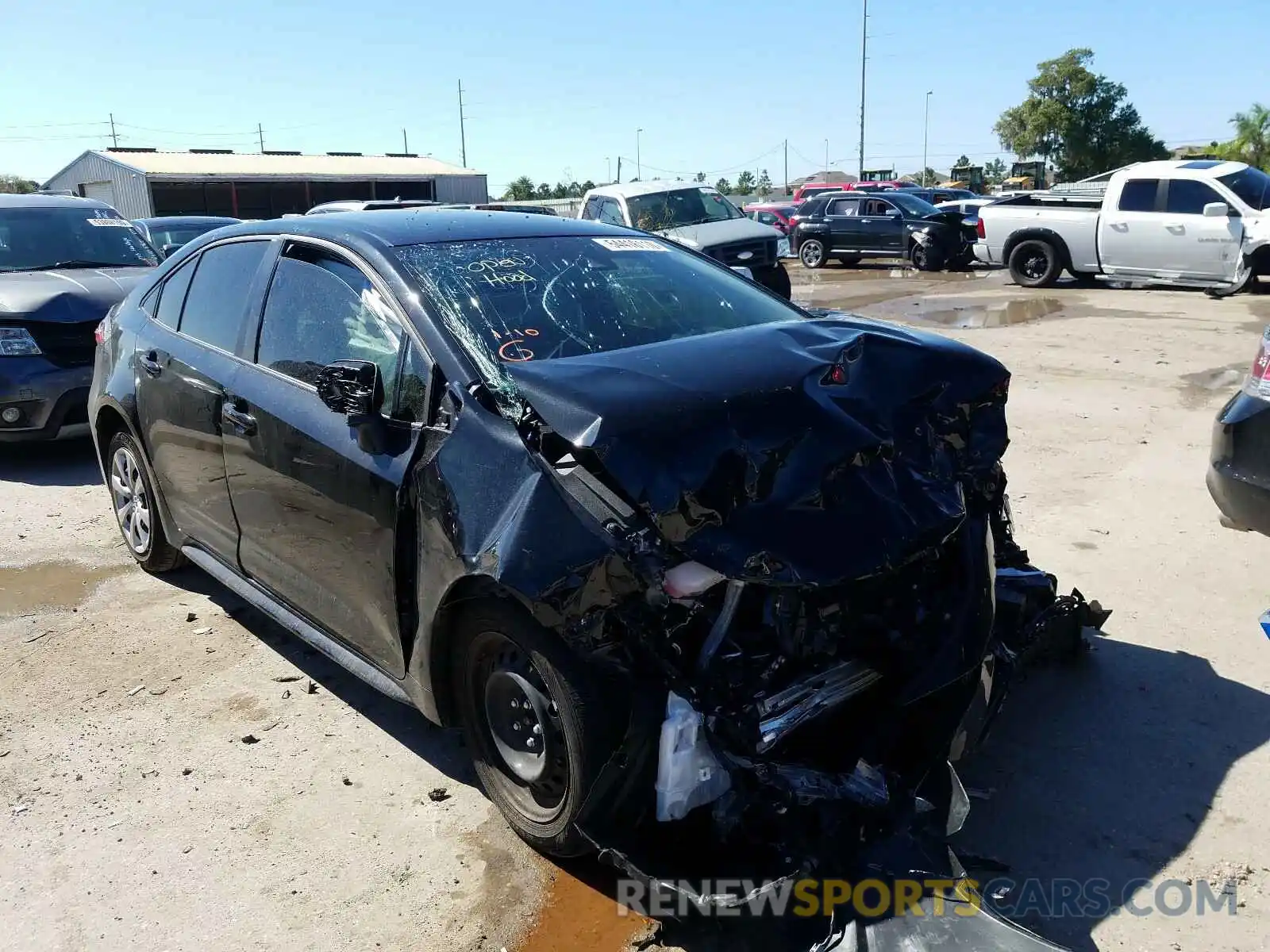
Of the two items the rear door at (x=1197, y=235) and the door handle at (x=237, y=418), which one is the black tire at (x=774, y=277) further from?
the door handle at (x=237, y=418)

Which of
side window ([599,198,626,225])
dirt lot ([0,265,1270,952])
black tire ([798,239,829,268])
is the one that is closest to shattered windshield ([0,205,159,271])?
dirt lot ([0,265,1270,952])

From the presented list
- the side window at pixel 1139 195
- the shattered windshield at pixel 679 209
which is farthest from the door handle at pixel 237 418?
the side window at pixel 1139 195

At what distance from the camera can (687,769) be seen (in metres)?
2.56

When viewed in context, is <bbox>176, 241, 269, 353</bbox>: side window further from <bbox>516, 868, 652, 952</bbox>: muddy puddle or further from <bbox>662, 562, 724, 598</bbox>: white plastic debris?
<bbox>516, 868, 652, 952</bbox>: muddy puddle

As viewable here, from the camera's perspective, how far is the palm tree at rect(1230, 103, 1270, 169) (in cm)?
5725

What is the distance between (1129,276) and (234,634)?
1498 cm

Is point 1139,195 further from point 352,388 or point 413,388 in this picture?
point 352,388

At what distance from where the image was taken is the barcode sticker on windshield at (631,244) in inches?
161

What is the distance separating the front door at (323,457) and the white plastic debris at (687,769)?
1070 millimetres

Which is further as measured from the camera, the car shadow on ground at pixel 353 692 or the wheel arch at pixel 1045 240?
the wheel arch at pixel 1045 240

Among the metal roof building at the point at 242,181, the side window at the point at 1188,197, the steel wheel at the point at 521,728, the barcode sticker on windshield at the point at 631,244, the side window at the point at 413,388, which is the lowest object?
the steel wheel at the point at 521,728

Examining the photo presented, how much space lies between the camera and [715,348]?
10.2ft

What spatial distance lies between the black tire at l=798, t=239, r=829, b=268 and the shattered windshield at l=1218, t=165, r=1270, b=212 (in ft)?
31.6

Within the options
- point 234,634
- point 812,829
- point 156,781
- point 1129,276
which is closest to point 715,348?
point 812,829
